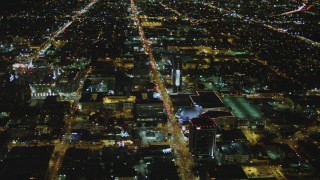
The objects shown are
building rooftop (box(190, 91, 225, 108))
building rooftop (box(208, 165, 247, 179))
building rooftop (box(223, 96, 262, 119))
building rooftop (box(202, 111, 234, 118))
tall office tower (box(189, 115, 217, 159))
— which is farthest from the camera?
building rooftop (box(190, 91, 225, 108))

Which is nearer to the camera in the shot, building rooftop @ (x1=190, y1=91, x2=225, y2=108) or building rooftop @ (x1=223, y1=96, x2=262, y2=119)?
building rooftop @ (x1=223, y1=96, x2=262, y2=119)

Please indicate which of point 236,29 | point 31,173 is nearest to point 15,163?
point 31,173

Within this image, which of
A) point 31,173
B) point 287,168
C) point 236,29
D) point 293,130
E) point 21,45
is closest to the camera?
point 31,173

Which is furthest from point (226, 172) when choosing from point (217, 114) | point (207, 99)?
point (207, 99)

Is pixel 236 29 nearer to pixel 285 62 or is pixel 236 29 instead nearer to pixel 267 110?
pixel 285 62

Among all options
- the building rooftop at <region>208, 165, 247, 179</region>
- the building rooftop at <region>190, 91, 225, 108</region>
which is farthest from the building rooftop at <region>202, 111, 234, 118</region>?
the building rooftop at <region>208, 165, 247, 179</region>

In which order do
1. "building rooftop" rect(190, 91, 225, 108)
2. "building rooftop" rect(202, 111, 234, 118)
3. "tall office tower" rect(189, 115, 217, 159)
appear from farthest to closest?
"building rooftop" rect(190, 91, 225, 108)
"building rooftop" rect(202, 111, 234, 118)
"tall office tower" rect(189, 115, 217, 159)

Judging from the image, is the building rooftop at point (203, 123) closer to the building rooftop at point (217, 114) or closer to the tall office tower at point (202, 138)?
the tall office tower at point (202, 138)

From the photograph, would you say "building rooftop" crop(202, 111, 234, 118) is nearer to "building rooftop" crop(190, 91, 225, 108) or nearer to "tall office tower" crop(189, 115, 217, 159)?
"building rooftop" crop(190, 91, 225, 108)
